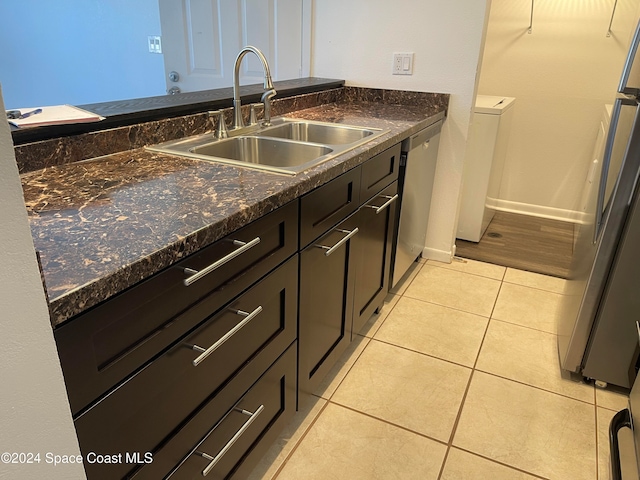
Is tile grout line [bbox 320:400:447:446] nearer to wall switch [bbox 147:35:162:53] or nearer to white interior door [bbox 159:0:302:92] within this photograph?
white interior door [bbox 159:0:302:92]

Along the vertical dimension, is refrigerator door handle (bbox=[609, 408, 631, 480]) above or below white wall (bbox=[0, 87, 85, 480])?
below

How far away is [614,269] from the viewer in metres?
1.70

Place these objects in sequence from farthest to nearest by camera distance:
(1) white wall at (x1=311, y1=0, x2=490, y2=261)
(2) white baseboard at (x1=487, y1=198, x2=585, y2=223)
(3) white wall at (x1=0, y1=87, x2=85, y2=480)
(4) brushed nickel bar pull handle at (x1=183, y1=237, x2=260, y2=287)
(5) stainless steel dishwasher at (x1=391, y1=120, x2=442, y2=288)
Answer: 1. (2) white baseboard at (x1=487, y1=198, x2=585, y2=223)
2. (1) white wall at (x1=311, y1=0, x2=490, y2=261)
3. (5) stainless steel dishwasher at (x1=391, y1=120, x2=442, y2=288)
4. (4) brushed nickel bar pull handle at (x1=183, y1=237, x2=260, y2=287)
5. (3) white wall at (x1=0, y1=87, x2=85, y2=480)

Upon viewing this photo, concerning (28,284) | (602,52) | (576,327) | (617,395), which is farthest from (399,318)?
(602,52)

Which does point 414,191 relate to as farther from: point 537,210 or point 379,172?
point 537,210

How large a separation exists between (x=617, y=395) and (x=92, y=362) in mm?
1930

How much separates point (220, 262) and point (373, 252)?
1.09 m

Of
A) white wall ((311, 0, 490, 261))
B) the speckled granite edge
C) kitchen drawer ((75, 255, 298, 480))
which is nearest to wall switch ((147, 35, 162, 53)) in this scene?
white wall ((311, 0, 490, 261))

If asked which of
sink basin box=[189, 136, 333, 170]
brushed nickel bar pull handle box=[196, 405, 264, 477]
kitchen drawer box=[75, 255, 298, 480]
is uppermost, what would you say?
sink basin box=[189, 136, 333, 170]

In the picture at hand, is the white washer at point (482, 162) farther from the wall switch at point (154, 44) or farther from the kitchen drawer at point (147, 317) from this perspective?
the wall switch at point (154, 44)

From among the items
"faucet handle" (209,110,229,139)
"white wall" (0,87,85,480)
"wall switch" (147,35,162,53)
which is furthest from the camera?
"wall switch" (147,35,162,53)

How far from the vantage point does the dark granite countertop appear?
767 mm

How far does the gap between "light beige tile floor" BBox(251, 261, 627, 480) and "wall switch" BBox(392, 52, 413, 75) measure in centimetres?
123

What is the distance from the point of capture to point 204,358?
1030 millimetres
